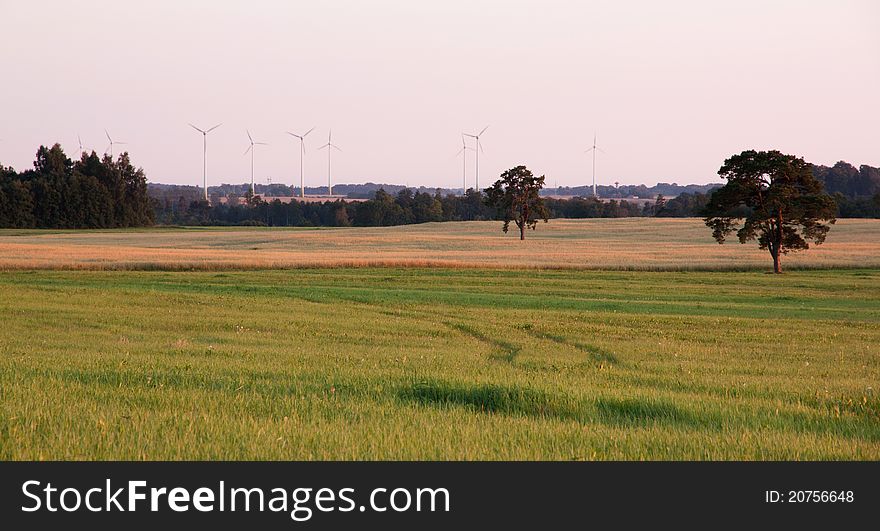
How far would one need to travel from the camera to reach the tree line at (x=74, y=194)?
487 ft

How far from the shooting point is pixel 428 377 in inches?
540

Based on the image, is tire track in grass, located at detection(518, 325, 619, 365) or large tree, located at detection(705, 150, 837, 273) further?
large tree, located at detection(705, 150, 837, 273)

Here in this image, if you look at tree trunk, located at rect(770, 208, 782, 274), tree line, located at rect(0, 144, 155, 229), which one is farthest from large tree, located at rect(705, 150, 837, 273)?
tree line, located at rect(0, 144, 155, 229)

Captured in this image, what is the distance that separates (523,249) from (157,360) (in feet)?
236

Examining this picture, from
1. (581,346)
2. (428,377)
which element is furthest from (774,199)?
(428,377)

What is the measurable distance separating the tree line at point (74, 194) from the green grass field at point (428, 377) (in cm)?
12292

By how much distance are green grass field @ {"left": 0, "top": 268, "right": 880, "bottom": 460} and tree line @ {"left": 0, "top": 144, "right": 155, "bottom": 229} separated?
122919mm

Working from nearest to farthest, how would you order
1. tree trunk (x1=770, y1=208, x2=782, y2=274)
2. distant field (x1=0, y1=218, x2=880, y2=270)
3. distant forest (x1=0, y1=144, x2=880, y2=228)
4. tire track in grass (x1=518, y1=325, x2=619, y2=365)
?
tire track in grass (x1=518, y1=325, x2=619, y2=365) → tree trunk (x1=770, y1=208, x2=782, y2=274) → distant field (x1=0, y1=218, x2=880, y2=270) → distant forest (x1=0, y1=144, x2=880, y2=228)

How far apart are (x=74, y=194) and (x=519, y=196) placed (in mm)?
84364

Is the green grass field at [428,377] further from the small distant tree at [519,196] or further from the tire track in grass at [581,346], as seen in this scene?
the small distant tree at [519,196]

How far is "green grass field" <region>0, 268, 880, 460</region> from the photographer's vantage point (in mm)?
8727

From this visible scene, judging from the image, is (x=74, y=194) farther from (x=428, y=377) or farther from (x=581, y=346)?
(x=428, y=377)
